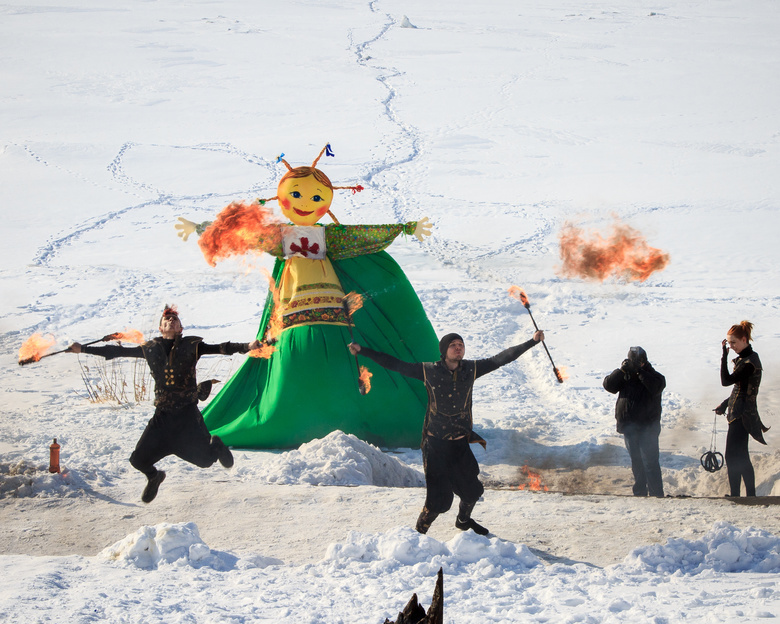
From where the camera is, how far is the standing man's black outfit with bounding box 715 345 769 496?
5.74 metres

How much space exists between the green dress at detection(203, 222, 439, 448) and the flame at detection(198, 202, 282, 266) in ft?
0.46

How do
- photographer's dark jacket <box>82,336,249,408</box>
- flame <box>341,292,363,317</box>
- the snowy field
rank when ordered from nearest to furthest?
the snowy field < photographer's dark jacket <box>82,336,249,408</box> < flame <box>341,292,363,317</box>

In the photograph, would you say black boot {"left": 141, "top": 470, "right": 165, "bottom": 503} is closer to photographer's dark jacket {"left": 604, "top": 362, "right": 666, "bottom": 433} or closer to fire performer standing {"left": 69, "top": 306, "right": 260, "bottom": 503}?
fire performer standing {"left": 69, "top": 306, "right": 260, "bottom": 503}

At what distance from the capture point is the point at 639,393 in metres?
6.02

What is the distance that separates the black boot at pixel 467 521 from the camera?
4.96m

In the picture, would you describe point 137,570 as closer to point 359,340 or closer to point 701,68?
point 359,340

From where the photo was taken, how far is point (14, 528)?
5258mm

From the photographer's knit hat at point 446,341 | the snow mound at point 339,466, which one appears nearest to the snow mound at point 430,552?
the photographer's knit hat at point 446,341

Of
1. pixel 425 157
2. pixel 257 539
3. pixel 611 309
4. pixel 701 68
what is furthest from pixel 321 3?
pixel 257 539

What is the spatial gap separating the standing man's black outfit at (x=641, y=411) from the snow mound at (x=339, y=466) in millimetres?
1658

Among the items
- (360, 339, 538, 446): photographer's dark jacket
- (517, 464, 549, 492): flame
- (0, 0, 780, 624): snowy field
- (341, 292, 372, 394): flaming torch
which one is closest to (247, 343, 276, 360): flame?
(341, 292, 372, 394): flaming torch

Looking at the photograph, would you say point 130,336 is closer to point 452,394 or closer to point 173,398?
point 173,398

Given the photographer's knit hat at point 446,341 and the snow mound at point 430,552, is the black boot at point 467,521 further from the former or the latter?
the photographer's knit hat at point 446,341

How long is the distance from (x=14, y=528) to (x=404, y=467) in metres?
2.86
